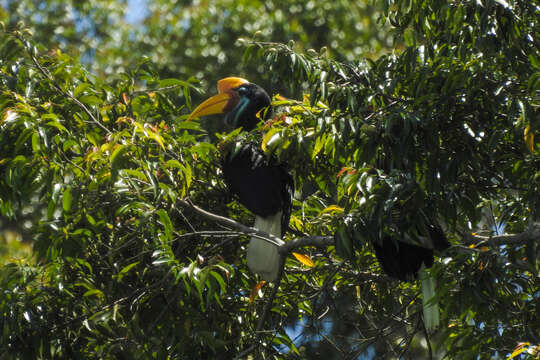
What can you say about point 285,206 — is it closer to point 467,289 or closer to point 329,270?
point 329,270

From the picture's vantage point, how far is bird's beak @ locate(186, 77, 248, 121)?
4.89 metres

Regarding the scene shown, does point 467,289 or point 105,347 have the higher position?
point 467,289

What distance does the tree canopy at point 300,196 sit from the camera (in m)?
2.80

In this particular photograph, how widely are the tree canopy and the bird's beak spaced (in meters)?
0.87

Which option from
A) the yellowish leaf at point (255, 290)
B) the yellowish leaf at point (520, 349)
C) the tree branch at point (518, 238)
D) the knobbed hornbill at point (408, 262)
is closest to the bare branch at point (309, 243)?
the knobbed hornbill at point (408, 262)

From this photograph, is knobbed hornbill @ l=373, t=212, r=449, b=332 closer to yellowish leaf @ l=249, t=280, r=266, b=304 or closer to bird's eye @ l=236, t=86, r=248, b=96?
yellowish leaf @ l=249, t=280, r=266, b=304

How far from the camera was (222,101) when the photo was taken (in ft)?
16.2

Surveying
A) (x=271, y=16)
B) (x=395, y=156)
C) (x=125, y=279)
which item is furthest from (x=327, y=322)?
(x=271, y=16)

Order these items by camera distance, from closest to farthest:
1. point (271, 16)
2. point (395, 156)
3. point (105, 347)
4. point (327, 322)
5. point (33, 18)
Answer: point (395, 156) < point (105, 347) < point (327, 322) < point (271, 16) < point (33, 18)

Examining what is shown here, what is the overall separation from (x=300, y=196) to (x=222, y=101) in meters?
0.94

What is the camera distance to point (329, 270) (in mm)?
3736

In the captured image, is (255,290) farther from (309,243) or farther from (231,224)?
(309,243)

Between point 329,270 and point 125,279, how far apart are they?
38.6 inches

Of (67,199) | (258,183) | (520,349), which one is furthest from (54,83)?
(520,349)
